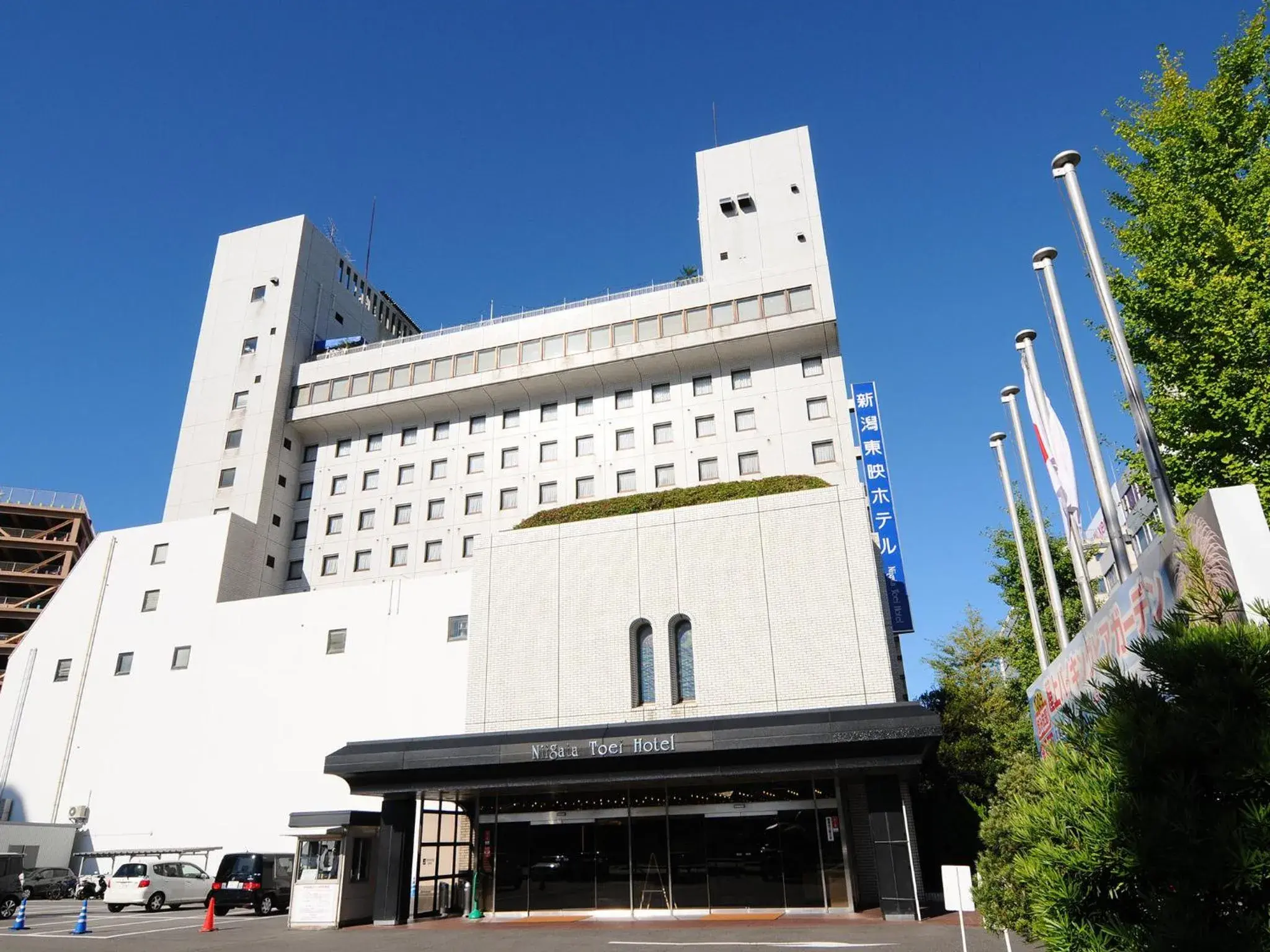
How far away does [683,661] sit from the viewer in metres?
24.7

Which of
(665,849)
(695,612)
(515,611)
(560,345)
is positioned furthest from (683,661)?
(560,345)

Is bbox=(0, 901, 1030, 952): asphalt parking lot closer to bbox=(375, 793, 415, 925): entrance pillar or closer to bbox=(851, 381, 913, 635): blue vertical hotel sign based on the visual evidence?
bbox=(375, 793, 415, 925): entrance pillar

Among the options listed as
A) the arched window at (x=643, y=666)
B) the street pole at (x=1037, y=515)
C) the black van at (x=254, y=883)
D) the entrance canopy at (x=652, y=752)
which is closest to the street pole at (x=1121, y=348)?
the street pole at (x=1037, y=515)

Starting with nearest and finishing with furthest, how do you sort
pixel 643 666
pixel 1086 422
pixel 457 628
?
pixel 1086 422, pixel 643 666, pixel 457 628

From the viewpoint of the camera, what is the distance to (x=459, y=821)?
25.2m

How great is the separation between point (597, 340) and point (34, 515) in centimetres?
7242

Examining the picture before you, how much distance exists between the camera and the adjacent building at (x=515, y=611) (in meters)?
22.2

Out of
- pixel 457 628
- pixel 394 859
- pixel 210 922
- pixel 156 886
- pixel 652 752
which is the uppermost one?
pixel 457 628

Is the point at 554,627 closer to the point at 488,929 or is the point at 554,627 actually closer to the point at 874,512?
the point at 488,929

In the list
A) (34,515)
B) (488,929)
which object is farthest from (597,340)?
(34,515)

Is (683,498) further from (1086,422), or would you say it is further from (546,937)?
(1086,422)

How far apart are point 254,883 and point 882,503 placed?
89.4 feet

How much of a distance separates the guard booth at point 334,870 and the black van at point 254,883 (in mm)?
5148

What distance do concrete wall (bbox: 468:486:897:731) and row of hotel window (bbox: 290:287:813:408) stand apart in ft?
61.2
